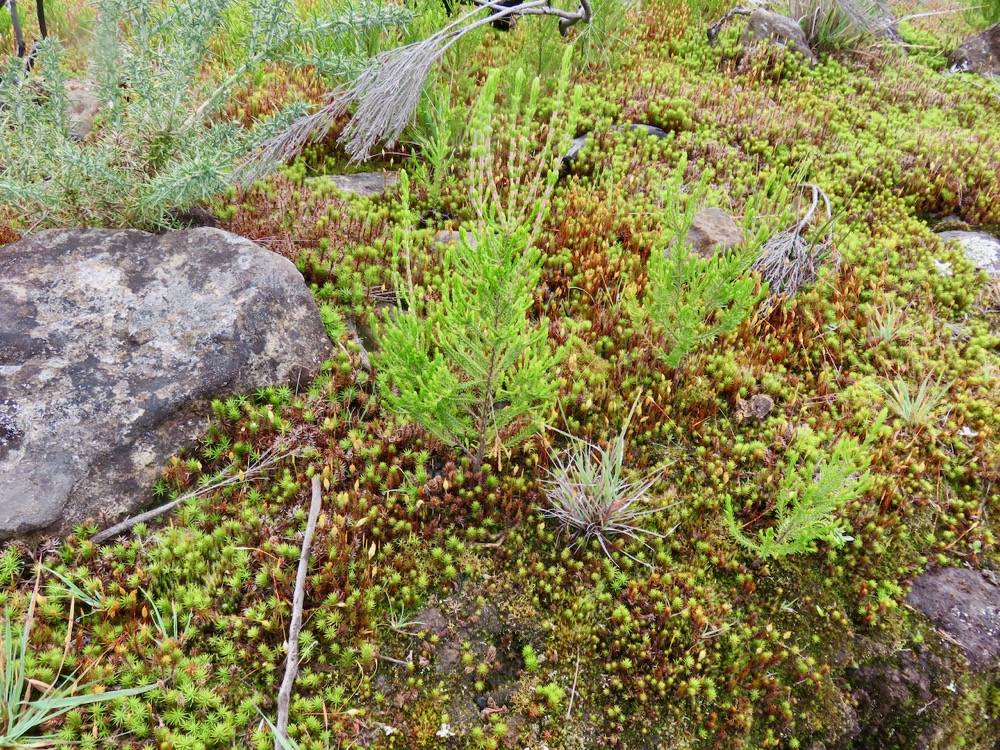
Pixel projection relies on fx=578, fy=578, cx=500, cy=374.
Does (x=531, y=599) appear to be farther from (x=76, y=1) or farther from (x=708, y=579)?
(x=76, y=1)

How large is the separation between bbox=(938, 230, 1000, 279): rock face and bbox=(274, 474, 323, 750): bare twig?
20.5 ft

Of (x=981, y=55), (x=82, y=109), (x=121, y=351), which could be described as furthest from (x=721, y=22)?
(x=121, y=351)

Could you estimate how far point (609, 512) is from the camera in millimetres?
3361

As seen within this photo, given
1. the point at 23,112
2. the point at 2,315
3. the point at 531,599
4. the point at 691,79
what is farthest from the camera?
the point at 691,79

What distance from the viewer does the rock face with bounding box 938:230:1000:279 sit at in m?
5.50

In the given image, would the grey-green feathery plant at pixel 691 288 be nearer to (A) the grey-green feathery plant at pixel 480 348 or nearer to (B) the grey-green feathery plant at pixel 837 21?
(A) the grey-green feathery plant at pixel 480 348

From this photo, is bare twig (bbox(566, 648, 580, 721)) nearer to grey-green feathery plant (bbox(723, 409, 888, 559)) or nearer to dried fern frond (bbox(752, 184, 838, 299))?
grey-green feathery plant (bbox(723, 409, 888, 559))

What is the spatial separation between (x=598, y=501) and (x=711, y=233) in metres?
2.93

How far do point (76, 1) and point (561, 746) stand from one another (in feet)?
36.0

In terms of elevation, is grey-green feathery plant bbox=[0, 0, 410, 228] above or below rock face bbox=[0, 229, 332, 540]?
above

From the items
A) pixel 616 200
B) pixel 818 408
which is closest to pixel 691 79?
pixel 616 200

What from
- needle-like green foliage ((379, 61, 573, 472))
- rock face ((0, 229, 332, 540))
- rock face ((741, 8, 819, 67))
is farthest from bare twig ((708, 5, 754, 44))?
rock face ((0, 229, 332, 540))

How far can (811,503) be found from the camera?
3.21 m

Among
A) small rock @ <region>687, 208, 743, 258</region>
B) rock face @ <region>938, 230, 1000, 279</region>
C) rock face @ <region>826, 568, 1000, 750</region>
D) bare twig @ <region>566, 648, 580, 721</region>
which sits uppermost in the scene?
small rock @ <region>687, 208, 743, 258</region>
